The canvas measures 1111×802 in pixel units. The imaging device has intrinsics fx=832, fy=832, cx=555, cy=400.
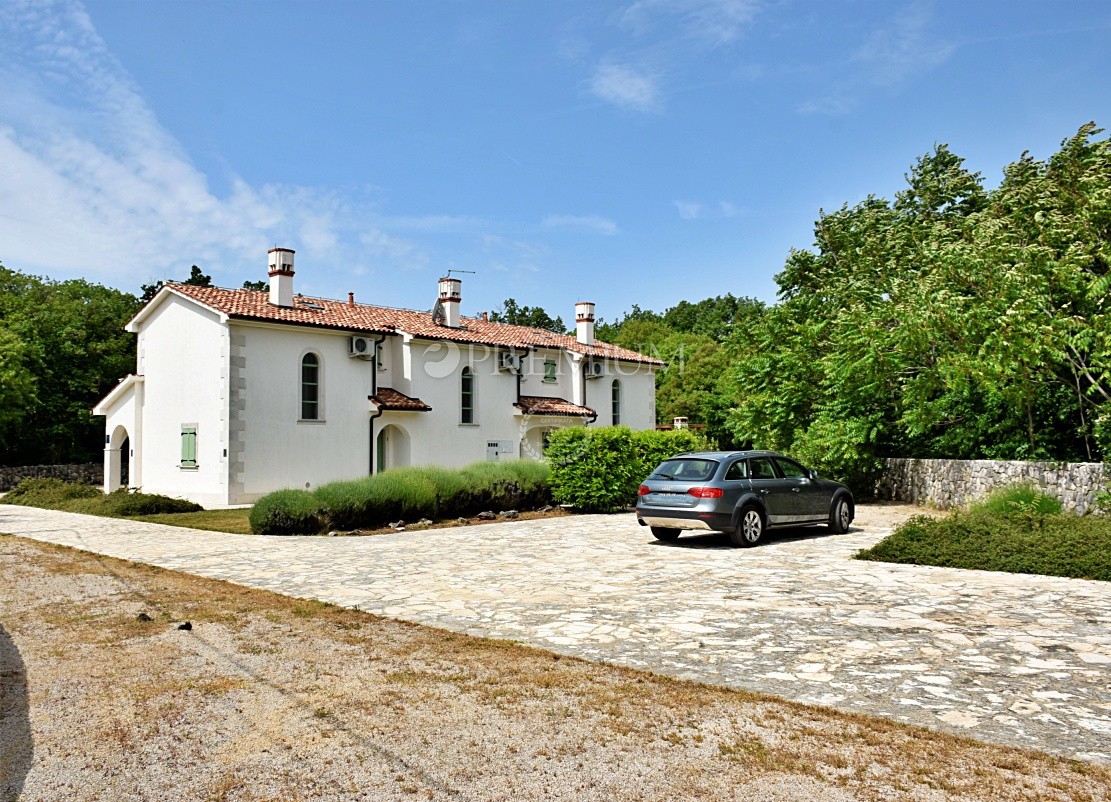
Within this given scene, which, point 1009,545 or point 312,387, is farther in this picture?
point 312,387

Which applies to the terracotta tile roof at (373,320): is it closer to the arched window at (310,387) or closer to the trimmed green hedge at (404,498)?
the arched window at (310,387)

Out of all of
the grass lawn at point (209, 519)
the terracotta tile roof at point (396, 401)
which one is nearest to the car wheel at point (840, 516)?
the grass lawn at point (209, 519)

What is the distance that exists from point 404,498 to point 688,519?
7.60 meters

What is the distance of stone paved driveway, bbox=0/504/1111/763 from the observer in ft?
18.4

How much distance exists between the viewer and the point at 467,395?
32.2 m

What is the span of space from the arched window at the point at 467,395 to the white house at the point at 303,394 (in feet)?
0.13

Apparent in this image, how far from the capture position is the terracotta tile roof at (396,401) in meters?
28.4

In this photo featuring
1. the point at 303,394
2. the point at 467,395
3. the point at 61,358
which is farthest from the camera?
the point at 61,358

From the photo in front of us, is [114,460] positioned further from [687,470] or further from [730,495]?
[730,495]

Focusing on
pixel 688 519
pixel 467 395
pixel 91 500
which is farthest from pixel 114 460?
pixel 688 519

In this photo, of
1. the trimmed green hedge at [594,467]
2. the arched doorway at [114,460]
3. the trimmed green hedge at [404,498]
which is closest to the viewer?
the trimmed green hedge at [404,498]

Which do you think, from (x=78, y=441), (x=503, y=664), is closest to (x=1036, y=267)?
(x=503, y=664)

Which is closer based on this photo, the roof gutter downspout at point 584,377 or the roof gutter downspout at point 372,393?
the roof gutter downspout at point 372,393

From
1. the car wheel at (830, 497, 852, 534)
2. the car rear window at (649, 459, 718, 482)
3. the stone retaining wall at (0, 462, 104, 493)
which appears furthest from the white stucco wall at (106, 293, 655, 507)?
the car wheel at (830, 497, 852, 534)
